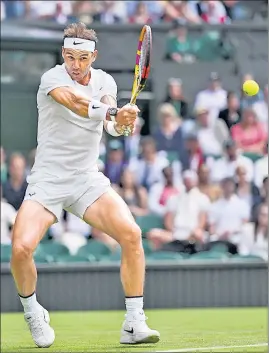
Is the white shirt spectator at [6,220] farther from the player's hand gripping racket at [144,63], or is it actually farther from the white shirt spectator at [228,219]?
the player's hand gripping racket at [144,63]

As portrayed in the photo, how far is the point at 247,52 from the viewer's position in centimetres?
1661

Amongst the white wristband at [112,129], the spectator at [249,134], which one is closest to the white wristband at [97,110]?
the white wristband at [112,129]

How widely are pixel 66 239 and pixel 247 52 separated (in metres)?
4.45

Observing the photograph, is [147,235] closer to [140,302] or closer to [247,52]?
[247,52]

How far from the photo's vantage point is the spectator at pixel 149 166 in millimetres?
14758

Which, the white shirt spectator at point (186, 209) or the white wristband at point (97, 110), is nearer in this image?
the white wristband at point (97, 110)

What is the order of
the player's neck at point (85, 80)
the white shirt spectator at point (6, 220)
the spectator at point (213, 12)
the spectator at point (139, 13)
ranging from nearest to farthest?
1. the player's neck at point (85, 80)
2. the white shirt spectator at point (6, 220)
3. the spectator at point (139, 13)
4. the spectator at point (213, 12)

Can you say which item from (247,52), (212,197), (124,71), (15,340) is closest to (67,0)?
→ (124,71)

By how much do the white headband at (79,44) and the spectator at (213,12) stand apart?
377 inches

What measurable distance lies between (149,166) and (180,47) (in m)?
2.45

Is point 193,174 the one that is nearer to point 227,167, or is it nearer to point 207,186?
point 207,186

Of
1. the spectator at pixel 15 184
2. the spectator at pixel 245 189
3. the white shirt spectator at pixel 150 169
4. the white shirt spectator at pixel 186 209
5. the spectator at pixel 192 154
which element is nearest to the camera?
the spectator at pixel 15 184

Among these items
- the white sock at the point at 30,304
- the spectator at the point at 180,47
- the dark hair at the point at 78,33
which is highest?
the spectator at the point at 180,47

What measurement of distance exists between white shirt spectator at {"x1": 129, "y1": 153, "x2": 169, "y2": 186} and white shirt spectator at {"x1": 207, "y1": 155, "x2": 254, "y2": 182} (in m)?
0.64
